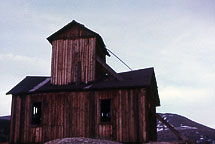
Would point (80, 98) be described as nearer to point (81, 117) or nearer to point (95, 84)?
point (81, 117)

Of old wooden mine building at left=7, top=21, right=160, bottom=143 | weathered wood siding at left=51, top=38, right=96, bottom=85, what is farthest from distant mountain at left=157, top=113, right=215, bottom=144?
weathered wood siding at left=51, top=38, right=96, bottom=85

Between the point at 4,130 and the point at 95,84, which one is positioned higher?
the point at 95,84

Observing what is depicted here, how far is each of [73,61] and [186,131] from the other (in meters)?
29.3

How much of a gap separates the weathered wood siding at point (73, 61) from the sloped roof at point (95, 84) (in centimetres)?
78

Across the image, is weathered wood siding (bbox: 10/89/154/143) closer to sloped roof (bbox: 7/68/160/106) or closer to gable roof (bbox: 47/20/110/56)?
sloped roof (bbox: 7/68/160/106)

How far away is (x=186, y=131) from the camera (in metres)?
49.1

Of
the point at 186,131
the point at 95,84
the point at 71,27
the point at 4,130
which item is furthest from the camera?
the point at 186,131

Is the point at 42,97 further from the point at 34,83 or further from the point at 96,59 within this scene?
the point at 96,59

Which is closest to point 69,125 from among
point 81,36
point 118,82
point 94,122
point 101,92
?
point 94,122

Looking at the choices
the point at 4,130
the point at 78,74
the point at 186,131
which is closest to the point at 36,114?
the point at 78,74

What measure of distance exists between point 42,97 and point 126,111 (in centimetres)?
703

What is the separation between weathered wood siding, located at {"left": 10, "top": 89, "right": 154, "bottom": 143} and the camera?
2238 centimetres

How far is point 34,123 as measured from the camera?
2580 centimetres

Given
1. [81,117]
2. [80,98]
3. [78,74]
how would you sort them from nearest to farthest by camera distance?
[81,117] < [80,98] < [78,74]
